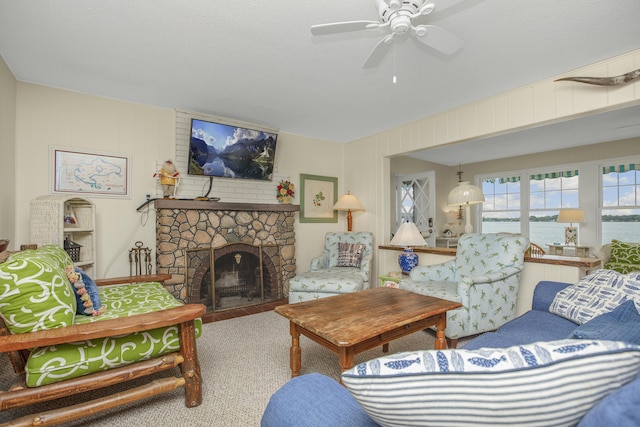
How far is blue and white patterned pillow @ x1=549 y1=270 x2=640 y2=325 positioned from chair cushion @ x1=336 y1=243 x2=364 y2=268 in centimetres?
223

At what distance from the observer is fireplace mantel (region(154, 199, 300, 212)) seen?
3328mm

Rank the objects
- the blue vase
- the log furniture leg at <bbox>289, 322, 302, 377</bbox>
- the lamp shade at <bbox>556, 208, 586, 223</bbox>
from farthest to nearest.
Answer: the lamp shade at <bbox>556, 208, 586, 223</bbox> → the blue vase → the log furniture leg at <bbox>289, 322, 302, 377</bbox>

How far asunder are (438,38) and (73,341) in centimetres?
254

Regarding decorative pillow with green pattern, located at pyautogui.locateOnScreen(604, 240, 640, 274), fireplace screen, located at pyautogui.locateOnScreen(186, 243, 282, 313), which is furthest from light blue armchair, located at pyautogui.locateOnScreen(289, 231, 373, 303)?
decorative pillow with green pattern, located at pyautogui.locateOnScreen(604, 240, 640, 274)

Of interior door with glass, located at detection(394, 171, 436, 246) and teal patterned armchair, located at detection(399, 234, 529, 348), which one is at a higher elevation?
interior door with glass, located at detection(394, 171, 436, 246)

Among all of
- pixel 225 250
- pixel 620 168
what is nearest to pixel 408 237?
pixel 225 250

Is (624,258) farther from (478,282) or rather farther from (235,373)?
(235,373)

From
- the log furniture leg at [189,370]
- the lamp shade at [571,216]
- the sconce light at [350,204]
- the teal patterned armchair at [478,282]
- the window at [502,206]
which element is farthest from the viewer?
the window at [502,206]

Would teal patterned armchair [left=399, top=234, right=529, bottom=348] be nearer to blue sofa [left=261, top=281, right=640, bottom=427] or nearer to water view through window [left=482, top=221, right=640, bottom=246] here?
blue sofa [left=261, top=281, right=640, bottom=427]

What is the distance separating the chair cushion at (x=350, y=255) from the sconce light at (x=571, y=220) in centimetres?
377

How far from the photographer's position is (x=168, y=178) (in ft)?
11.1

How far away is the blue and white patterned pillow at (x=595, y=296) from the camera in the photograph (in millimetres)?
1715

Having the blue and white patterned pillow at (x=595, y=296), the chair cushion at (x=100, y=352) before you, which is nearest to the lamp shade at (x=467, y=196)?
the blue and white patterned pillow at (x=595, y=296)

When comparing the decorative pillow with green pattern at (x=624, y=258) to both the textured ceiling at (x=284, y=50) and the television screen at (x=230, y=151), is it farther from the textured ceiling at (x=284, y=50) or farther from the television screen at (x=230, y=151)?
the television screen at (x=230, y=151)
